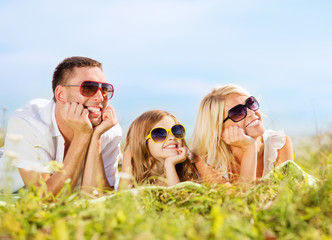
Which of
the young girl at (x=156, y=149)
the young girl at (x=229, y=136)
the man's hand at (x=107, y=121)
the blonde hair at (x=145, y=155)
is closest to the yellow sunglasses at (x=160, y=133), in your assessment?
the young girl at (x=156, y=149)

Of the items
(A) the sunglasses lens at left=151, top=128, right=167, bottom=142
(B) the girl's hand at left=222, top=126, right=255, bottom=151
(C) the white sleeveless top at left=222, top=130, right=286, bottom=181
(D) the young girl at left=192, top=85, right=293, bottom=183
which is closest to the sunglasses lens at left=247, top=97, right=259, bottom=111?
(D) the young girl at left=192, top=85, right=293, bottom=183

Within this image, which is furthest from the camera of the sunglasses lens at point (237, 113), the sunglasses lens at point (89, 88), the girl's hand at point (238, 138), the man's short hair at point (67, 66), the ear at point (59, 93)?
the man's short hair at point (67, 66)

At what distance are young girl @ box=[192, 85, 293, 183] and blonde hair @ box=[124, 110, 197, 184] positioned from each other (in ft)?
0.60

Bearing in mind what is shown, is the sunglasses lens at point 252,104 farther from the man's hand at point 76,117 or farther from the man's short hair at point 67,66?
the man's short hair at point 67,66

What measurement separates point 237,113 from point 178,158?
941 millimetres

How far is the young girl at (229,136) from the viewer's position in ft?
14.8

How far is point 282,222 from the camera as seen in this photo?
2.46 metres

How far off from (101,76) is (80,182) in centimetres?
155

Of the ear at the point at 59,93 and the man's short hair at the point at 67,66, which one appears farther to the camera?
the man's short hair at the point at 67,66

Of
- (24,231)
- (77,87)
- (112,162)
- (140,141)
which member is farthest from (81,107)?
(24,231)

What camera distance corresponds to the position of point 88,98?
4.96 metres

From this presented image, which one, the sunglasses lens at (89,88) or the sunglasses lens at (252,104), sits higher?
the sunglasses lens at (89,88)

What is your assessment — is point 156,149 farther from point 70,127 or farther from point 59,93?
point 59,93

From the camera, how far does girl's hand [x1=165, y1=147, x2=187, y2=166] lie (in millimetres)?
4543
